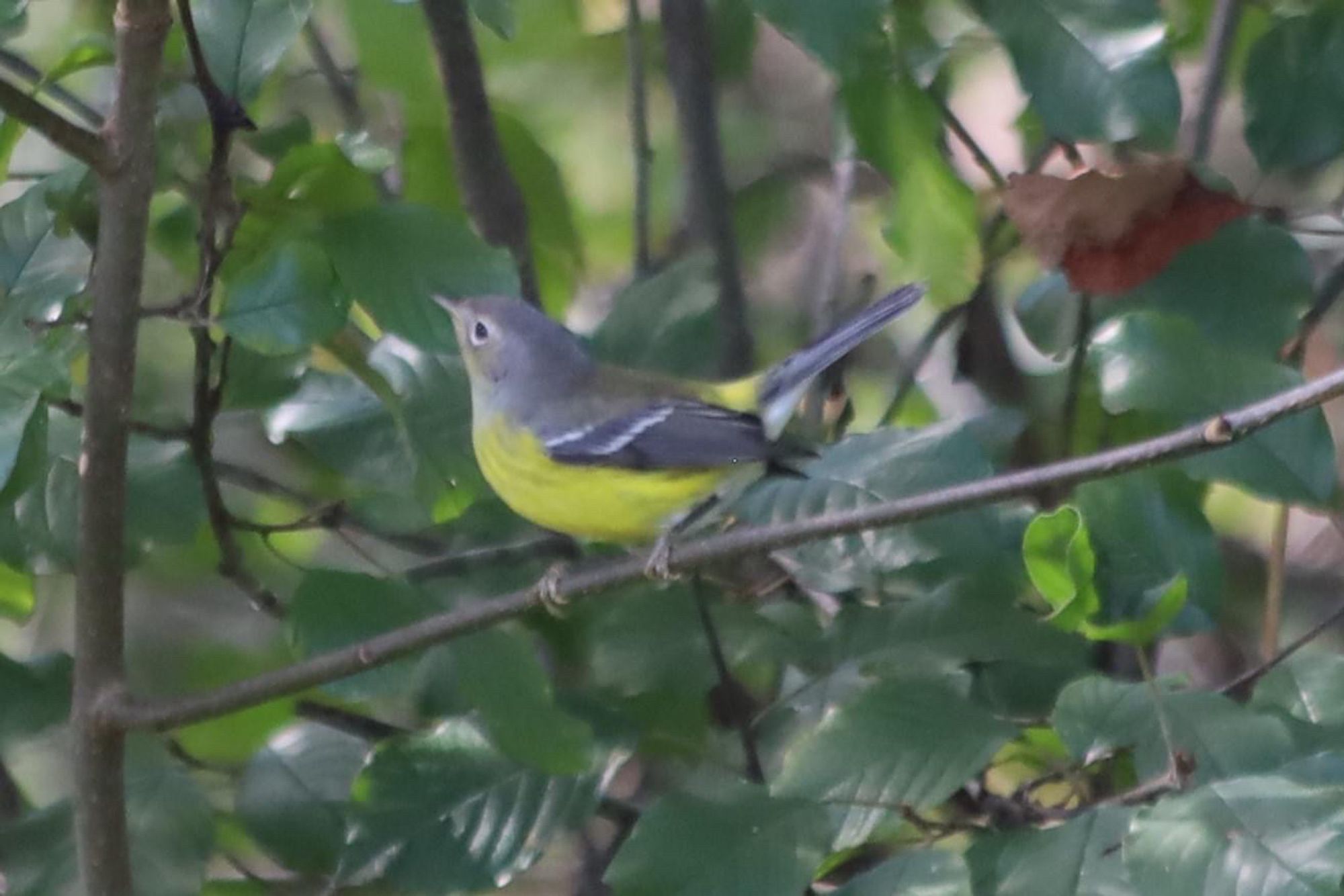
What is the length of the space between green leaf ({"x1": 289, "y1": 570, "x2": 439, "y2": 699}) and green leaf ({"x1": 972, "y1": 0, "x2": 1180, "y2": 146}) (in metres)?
0.80

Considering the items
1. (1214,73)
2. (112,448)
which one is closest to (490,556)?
(112,448)

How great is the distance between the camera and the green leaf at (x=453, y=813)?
71.1 inches

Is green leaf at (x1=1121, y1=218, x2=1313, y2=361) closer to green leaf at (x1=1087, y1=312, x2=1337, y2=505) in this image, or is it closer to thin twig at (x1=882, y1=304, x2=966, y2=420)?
green leaf at (x1=1087, y1=312, x2=1337, y2=505)

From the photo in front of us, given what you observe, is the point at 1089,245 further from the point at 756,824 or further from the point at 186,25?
A: the point at 186,25

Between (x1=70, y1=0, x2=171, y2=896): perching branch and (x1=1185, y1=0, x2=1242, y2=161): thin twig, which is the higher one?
(x1=70, y1=0, x2=171, y2=896): perching branch

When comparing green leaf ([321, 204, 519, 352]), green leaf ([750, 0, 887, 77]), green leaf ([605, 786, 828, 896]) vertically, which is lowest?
green leaf ([605, 786, 828, 896])

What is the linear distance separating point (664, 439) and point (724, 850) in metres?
0.88

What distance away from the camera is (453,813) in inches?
73.4

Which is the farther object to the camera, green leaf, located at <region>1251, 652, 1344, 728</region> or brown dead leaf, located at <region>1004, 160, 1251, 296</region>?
brown dead leaf, located at <region>1004, 160, 1251, 296</region>

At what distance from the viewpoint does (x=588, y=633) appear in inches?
81.4

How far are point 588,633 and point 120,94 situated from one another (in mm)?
888

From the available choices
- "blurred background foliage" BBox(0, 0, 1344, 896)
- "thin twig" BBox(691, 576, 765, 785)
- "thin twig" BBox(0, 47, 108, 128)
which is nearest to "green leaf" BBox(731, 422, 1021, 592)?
"blurred background foliage" BBox(0, 0, 1344, 896)

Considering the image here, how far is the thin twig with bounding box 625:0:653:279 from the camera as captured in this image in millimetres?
2527

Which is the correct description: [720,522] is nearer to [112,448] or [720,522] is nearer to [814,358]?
[814,358]
